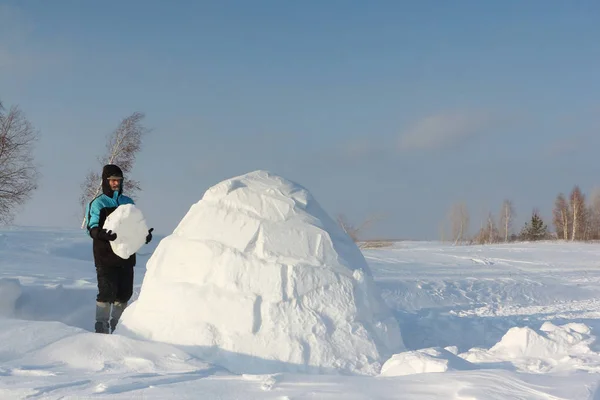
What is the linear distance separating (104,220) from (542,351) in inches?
160

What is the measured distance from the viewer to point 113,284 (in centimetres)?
520

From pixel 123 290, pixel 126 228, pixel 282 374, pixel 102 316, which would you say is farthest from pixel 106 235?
pixel 282 374

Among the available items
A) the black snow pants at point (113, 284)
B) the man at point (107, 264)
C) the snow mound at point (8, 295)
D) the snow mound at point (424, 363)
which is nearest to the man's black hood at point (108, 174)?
the man at point (107, 264)

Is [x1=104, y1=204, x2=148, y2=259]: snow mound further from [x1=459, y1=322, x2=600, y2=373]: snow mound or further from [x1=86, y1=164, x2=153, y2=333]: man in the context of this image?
[x1=459, y1=322, x2=600, y2=373]: snow mound

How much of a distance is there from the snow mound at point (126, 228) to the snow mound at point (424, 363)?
2762mm

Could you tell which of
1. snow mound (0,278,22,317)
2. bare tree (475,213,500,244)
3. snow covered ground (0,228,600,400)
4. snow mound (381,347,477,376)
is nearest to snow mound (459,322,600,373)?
snow covered ground (0,228,600,400)

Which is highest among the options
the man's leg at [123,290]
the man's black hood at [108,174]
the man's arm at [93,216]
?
the man's black hood at [108,174]

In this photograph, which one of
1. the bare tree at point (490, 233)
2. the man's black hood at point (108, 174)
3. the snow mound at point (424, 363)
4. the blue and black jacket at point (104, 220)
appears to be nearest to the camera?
the snow mound at point (424, 363)

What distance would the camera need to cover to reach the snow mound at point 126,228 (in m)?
5.02

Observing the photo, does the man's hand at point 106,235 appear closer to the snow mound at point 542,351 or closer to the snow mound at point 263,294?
the snow mound at point 263,294

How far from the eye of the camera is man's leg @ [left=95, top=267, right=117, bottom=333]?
203 inches

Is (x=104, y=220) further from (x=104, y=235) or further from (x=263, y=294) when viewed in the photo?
(x=263, y=294)

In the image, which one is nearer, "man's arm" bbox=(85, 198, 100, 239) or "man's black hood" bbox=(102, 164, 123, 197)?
"man's arm" bbox=(85, 198, 100, 239)

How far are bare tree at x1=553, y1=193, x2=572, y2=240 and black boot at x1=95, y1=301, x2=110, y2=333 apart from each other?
34833mm
